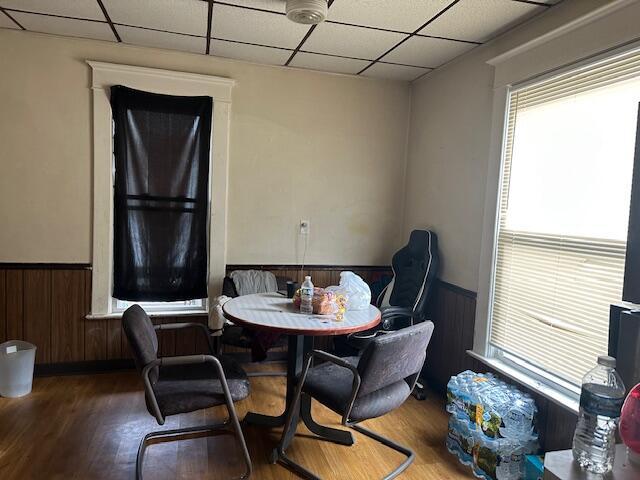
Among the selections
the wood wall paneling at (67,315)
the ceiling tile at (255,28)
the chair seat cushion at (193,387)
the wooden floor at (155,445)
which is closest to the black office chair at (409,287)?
the wooden floor at (155,445)

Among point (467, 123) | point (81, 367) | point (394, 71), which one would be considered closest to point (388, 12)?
point (467, 123)

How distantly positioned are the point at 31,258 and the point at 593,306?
359 cm

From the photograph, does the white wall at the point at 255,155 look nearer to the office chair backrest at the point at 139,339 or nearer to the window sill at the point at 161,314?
the window sill at the point at 161,314

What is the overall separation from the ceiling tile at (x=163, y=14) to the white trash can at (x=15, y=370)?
2269 millimetres

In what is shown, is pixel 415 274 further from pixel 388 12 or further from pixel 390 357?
pixel 388 12

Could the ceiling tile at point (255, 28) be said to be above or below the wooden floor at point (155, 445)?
above

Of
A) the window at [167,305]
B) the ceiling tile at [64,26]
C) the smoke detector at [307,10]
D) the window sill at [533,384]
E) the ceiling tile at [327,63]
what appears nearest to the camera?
the window sill at [533,384]

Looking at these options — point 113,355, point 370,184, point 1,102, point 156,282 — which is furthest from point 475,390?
point 1,102

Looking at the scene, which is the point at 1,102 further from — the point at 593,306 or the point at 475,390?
the point at 593,306

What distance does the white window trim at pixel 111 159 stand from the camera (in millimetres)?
3295

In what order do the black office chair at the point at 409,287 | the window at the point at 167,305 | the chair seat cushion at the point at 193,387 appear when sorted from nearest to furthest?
the chair seat cushion at the point at 193,387 < the black office chair at the point at 409,287 < the window at the point at 167,305

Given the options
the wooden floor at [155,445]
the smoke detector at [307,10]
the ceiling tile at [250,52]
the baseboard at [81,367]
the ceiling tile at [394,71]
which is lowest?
the wooden floor at [155,445]

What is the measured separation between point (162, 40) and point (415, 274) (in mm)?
2511

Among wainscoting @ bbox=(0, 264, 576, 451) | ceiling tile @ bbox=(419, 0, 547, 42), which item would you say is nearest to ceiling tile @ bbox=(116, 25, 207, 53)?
ceiling tile @ bbox=(419, 0, 547, 42)
